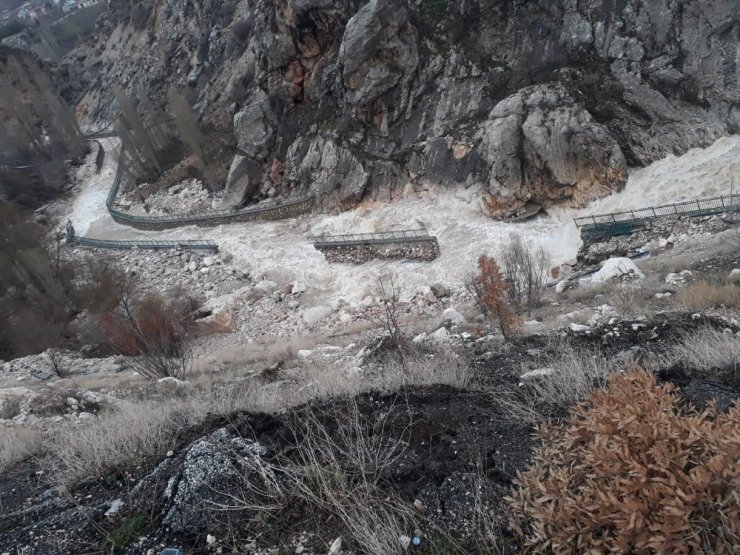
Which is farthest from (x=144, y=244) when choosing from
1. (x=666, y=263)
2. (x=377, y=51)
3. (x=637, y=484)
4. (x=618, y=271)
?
(x=637, y=484)

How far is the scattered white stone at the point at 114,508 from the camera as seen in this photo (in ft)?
11.7

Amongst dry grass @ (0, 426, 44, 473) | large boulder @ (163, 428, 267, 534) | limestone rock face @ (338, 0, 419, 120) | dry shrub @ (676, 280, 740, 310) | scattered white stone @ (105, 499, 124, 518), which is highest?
limestone rock face @ (338, 0, 419, 120)

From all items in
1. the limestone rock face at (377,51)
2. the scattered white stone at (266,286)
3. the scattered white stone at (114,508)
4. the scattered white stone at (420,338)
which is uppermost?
the limestone rock face at (377,51)

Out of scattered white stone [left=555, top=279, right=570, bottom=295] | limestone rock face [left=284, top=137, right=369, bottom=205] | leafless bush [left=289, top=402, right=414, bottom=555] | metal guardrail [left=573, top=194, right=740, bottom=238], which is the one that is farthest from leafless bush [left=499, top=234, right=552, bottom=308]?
limestone rock face [left=284, top=137, right=369, bottom=205]

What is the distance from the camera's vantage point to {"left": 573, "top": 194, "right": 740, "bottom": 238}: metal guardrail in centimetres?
1649

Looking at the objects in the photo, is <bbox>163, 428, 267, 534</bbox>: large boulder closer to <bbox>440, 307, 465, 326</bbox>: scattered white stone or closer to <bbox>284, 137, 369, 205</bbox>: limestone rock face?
<bbox>440, 307, 465, 326</bbox>: scattered white stone

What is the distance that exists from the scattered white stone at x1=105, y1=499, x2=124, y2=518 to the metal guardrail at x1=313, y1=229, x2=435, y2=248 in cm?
1922

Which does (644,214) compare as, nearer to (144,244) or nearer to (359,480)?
(359,480)

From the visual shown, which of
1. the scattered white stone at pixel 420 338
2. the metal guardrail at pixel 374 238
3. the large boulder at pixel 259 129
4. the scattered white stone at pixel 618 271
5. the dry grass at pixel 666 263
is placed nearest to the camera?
the scattered white stone at pixel 420 338

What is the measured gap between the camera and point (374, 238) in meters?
23.8

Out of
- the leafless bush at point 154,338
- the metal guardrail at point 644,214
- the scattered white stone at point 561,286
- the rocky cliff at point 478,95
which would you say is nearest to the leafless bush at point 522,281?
the scattered white stone at point 561,286

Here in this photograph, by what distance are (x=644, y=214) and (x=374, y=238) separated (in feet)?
41.5

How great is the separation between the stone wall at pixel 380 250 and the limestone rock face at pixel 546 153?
4171 mm

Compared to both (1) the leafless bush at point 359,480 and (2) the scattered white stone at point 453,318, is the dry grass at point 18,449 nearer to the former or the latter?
(1) the leafless bush at point 359,480
